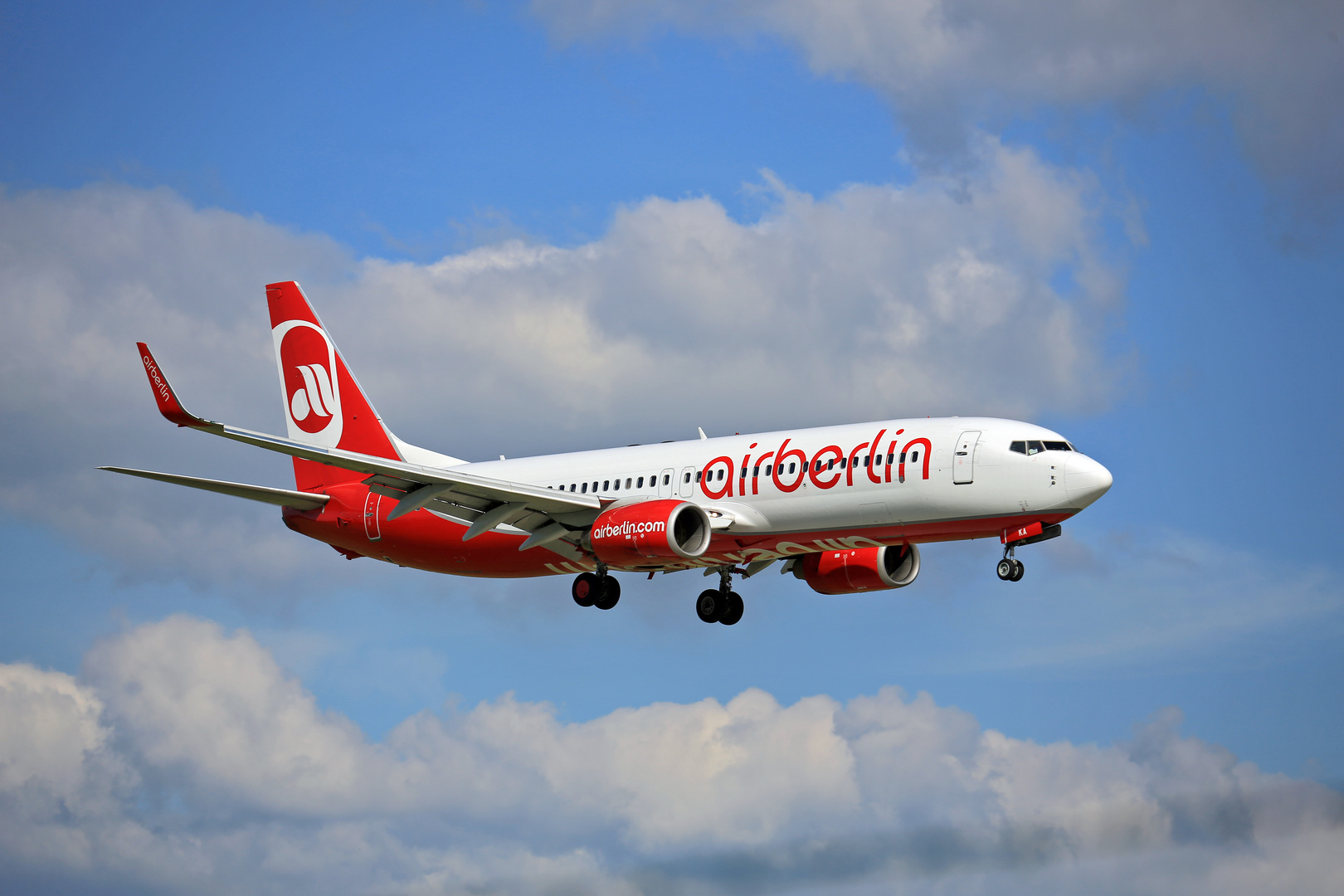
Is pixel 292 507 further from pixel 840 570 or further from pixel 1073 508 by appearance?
pixel 1073 508

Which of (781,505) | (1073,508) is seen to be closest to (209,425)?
(781,505)

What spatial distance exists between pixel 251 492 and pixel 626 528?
594 inches

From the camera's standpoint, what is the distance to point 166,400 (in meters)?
40.2

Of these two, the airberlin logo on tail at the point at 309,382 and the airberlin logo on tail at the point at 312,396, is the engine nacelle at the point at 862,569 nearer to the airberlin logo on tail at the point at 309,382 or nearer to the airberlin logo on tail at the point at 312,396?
the airberlin logo on tail at the point at 309,382

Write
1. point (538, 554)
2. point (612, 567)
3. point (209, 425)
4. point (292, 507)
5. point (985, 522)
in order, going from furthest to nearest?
1. point (292, 507)
2. point (538, 554)
3. point (612, 567)
4. point (985, 522)
5. point (209, 425)

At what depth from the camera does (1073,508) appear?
139 ft

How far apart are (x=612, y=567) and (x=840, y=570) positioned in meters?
8.33

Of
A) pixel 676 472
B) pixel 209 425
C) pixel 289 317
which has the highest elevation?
pixel 289 317

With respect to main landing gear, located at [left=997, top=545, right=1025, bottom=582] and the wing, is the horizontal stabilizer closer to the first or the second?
the wing

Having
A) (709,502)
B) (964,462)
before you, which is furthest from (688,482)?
(964,462)

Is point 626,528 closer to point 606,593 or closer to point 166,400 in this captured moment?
point 606,593

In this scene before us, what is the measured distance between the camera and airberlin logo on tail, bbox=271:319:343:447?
196ft

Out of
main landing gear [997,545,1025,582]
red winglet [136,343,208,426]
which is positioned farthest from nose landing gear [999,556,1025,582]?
red winglet [136,343,208,426]

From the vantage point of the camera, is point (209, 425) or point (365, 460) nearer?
point (209, 425)
